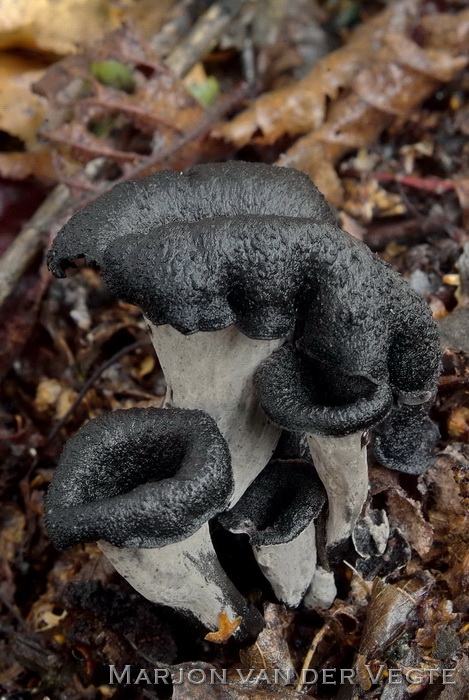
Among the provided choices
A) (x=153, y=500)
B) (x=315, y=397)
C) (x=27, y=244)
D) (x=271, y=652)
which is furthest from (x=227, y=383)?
(x=27, y=244)

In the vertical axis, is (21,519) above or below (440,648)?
below

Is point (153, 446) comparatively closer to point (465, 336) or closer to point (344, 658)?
point (344, 658)

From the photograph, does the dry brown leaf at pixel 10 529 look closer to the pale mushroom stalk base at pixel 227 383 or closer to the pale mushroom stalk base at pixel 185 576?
the pale mushroom stalk base at pixel 185 576

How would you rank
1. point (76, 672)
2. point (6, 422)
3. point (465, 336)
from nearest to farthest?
1. point (76, 672)
2. point (465, 336)
3. point (6, 422)

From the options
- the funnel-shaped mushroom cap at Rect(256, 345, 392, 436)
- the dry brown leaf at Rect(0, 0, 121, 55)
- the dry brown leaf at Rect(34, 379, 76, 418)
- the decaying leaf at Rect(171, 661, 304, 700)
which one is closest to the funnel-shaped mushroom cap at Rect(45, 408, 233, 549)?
the funnel-shaped mushroom cap at Rect(256, 345, 392, 436)

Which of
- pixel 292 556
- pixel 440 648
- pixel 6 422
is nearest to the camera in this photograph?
pixel 440 648

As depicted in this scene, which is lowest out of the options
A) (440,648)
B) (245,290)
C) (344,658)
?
(344,658)

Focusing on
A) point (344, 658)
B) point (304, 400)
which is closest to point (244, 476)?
point (304, 400)
